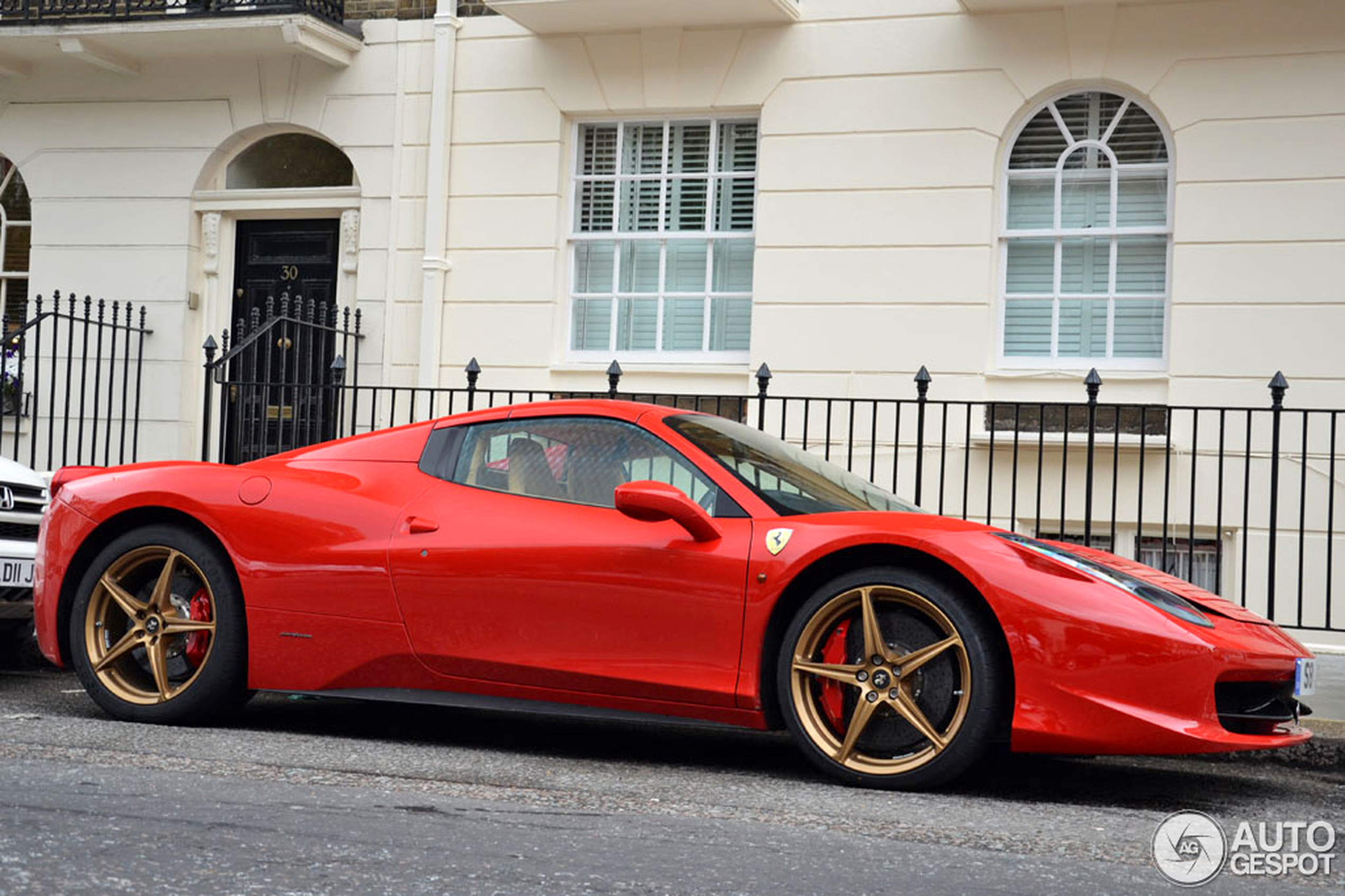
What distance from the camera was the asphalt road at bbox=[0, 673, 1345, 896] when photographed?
360 centimetres

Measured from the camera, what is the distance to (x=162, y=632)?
5961 mm

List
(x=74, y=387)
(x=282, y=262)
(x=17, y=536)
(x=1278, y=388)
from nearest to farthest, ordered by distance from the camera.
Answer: (x=17, y=536), (x=1278, y=388), (x=74, y=387), (x=282, y=262)

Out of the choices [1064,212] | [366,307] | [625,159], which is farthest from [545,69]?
[1064,212]

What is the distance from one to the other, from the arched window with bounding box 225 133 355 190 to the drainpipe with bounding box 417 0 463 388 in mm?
1086

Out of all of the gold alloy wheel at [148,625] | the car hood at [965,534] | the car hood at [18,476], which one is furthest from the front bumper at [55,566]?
the car hood at [965,534]

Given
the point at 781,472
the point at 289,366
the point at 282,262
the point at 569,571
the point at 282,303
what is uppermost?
the point at 282,262

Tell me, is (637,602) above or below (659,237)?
below

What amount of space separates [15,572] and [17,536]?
0.76 feet

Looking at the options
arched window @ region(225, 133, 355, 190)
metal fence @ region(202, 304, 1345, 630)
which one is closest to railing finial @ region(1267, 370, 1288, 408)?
metal fence @ region(202, 304, 1345, 630)

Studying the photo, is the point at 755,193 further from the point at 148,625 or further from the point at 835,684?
the point at 835,684

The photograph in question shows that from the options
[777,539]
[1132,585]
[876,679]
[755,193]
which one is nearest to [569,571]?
[777,539]

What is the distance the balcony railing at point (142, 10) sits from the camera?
12375 mm

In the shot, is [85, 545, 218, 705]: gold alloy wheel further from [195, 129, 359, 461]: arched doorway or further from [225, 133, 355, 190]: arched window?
[225, 133, 355, 190]: arched window

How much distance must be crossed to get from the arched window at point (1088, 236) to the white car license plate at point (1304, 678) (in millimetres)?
5914
